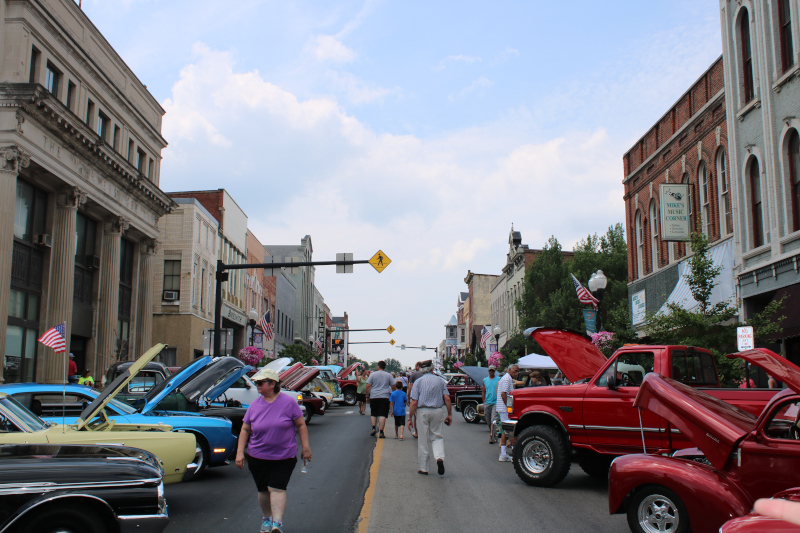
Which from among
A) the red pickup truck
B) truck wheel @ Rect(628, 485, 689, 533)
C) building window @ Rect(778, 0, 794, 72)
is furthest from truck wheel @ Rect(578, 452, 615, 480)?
building window @ Rect(778, 0, 794, 72)

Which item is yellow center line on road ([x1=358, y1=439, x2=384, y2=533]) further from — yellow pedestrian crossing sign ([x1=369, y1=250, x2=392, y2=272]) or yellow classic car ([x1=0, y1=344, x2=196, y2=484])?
yellow pedestrian crossing sign ([x1=369, y1=250, x2=392, y2=272])

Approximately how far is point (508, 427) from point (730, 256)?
13.1m

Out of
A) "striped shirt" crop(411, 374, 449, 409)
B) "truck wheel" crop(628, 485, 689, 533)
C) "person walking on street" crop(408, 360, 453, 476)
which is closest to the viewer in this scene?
"truck wheel" crop(628, 485, 689, 533)

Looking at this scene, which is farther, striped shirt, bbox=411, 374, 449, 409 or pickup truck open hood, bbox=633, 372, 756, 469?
striped shirt, bbox=411, 374, 449, 409

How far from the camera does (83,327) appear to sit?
3112 cm

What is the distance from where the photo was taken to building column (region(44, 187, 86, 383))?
26547mm

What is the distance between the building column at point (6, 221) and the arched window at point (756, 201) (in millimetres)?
23087

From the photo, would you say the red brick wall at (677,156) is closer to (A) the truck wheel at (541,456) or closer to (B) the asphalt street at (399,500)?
(B) the asphalt street at (399,500)

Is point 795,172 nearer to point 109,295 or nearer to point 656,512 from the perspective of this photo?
point 656,512

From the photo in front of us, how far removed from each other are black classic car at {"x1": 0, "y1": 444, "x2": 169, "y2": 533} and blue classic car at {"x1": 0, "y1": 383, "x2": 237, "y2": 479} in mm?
4174

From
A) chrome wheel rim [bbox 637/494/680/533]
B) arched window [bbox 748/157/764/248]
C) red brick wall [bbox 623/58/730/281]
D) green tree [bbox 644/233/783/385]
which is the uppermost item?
red brick wall [bbox 623/58/730/281]

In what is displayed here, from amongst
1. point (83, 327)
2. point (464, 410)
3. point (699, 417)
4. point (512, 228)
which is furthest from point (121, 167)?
point (512, 228)

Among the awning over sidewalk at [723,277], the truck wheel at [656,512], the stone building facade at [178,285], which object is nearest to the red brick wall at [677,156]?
the awning over sidewalk at [723,277]

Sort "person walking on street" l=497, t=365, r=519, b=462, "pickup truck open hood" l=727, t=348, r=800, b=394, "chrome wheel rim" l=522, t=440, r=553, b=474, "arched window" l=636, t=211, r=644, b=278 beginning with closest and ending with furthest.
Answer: "pickup truck open hood" l=727, t=348, r=800, b=394
"chrome wheel rim" l=522, t=440, r=553, b=474
"person walking on street" l=497, t=365, r=519, b=462
"arched window" l=636, t=211, r=644, b=278
